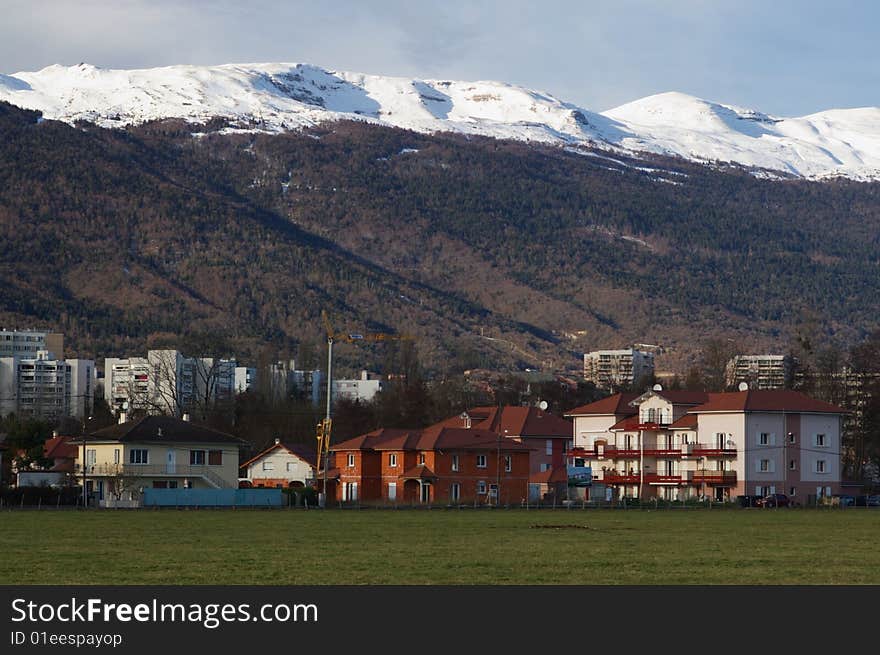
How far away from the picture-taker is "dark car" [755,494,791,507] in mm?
101244

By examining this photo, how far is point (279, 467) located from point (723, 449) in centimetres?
3033

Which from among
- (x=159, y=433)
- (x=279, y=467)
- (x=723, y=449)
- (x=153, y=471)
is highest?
(x=159, y=433)

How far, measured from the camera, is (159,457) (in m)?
105

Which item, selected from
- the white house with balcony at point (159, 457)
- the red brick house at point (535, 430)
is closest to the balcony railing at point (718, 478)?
the red brick house at point (535, 430)

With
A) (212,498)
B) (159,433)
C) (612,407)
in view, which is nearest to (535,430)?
(612,407)

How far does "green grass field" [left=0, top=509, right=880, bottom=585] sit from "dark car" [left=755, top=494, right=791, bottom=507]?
34.3 m

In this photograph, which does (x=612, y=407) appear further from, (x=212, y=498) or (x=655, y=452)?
(x=212, y=498)

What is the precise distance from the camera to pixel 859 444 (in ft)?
420

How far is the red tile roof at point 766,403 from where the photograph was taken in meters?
113

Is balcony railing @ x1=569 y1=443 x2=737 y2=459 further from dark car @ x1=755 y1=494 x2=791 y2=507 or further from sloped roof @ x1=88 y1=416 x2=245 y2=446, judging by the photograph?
sloped roof @ x1=88 y1=416 x2=245 y2=446

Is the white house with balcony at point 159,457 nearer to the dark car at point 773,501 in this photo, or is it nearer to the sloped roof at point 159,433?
the sloped roof at point 159,433

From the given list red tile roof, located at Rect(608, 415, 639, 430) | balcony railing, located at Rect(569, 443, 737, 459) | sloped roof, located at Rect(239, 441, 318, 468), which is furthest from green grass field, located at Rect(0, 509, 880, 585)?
red tile roof, located at Rect(608, 415, 639, 430)
